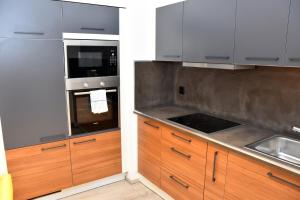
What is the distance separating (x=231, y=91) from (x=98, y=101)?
53.5 inches

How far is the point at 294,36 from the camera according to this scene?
1.46 m

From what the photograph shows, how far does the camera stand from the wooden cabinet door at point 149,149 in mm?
2412

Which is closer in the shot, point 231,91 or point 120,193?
point 231,91

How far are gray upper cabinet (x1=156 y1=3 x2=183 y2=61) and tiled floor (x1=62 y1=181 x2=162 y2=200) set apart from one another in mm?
1502

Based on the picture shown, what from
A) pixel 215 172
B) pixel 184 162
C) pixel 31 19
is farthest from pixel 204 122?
pixel 31 19

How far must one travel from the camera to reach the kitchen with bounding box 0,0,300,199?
64.8 inches

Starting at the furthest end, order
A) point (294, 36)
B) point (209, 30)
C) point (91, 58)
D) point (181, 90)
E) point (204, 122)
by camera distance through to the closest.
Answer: point (181, 90)
point (91, 58)
point (204, 122)
point (209, 30)
point (294, 36)

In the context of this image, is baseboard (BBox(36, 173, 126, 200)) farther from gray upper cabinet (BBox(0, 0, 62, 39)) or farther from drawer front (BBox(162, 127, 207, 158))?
gray upper cabinet (BBox(0, 0, 62, 39))

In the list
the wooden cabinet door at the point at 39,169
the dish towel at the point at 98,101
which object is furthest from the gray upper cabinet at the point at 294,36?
Answer: the wooden cabinet door at the point at 39,169

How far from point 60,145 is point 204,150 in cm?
141

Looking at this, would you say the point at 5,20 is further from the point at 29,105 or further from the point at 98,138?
the point at 98,138

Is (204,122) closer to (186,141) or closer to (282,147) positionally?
(186,141)

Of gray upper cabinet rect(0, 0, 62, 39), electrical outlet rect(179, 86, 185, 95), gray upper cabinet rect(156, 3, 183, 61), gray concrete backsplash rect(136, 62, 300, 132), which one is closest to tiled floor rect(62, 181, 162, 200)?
gray concrete backsplash rect(136, 62, 300, 132)

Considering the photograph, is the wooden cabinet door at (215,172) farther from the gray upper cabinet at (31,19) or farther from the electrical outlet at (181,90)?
the gray upper cabinet at (31,19)
